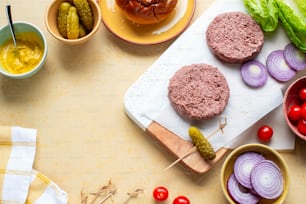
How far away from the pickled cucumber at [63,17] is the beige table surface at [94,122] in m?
0.11

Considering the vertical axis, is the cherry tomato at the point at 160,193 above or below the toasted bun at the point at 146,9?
below

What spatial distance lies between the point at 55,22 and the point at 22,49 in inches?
7.6

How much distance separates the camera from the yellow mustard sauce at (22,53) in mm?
2996

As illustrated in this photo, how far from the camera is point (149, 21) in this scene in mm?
3000

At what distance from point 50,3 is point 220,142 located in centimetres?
100

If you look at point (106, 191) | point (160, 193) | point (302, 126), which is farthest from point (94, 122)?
point (302, 126)

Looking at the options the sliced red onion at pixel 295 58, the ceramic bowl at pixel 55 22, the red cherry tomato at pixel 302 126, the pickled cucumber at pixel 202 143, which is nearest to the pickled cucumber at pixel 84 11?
the ceramic bowl at pixel 55 22

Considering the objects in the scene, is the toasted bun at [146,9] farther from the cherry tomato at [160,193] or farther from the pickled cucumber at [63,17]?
Result: the cherry tomato at [160,193]

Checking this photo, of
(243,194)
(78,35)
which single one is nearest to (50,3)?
(78,35)

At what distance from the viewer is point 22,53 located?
3.02 meters

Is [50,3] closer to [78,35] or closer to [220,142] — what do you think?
[78,35]

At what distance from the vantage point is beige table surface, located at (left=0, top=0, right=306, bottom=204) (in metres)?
2.97

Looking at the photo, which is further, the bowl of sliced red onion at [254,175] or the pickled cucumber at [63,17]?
the pickled cucumber at [63,17]

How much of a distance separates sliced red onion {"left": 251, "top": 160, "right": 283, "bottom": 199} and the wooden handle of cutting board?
19 cm
